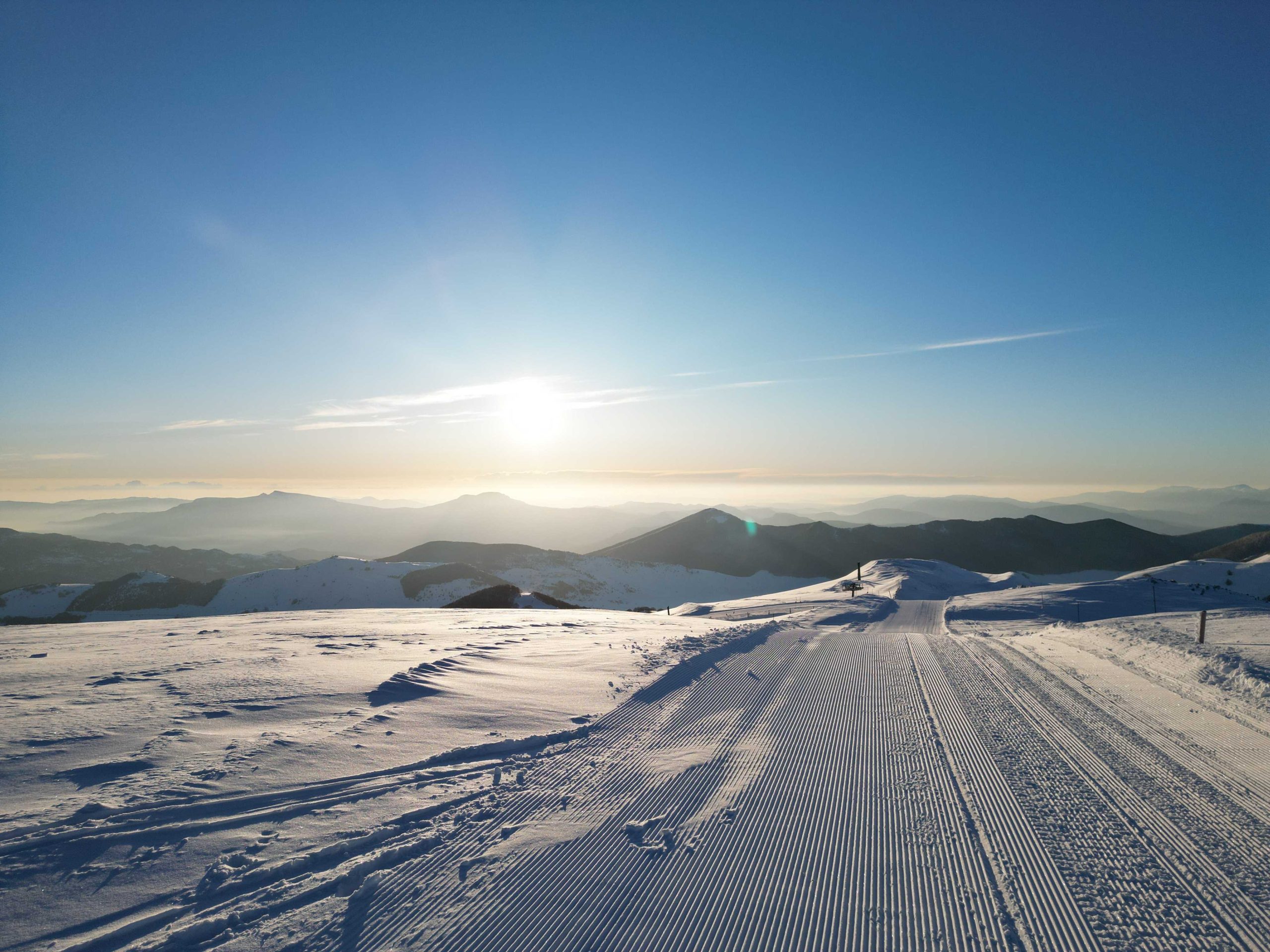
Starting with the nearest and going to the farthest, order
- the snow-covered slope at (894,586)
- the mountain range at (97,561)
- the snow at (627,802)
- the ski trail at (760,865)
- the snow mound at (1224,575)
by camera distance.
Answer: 1. the ski trail at (760,865)
2. the snow at (627,802)
3. the snow-covered slope at (894,586)
4. the snow mound at (1224,575)
5. the mountain range at (97,561)

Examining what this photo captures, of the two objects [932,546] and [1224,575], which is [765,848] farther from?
[932,546]

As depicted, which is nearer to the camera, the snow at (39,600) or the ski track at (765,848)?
the ski track at (765,848)

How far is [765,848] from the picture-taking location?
5.47m

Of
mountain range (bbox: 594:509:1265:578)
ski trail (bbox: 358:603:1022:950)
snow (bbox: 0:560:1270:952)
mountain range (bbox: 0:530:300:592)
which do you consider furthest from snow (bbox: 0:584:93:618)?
mountain range (bbox: 594:509:1265:578)

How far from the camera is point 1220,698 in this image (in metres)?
10.2

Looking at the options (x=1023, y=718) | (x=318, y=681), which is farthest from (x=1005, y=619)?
(x=318, y=681)

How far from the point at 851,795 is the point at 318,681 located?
9.48 m

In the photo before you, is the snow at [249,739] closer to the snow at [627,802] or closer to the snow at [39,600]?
the snow at [627,802]

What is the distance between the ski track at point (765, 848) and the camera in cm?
434

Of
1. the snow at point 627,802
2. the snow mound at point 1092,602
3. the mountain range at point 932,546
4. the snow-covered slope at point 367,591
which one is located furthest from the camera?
the mountain range at point 932,546

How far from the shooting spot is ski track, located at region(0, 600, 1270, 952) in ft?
14.2

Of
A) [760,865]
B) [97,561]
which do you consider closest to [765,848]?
[760,865]

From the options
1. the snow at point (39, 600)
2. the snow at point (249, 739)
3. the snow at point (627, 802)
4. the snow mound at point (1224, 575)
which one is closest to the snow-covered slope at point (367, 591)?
the snow at point (39, 600)

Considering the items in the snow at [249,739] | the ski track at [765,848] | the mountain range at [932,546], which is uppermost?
the snow at [249,739]
